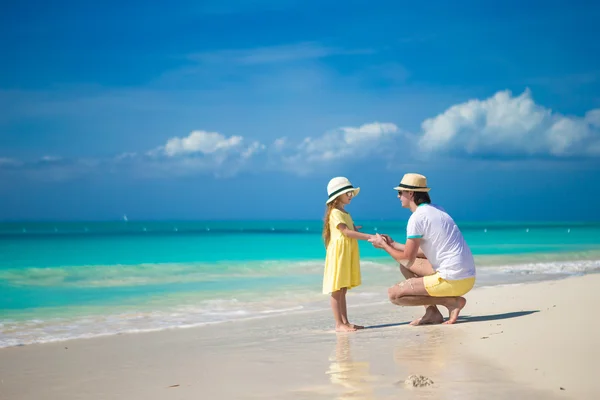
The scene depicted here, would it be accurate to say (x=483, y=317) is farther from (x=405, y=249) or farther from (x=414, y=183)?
(x=414, y=183)

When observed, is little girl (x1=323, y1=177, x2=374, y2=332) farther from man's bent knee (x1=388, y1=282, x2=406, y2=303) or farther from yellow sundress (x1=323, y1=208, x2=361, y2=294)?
man's bent knee (x1=388, y1=282, x2=406, y2=303)

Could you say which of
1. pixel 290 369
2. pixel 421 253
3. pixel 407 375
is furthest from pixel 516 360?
pixel 421 253

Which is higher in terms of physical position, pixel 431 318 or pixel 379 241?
pixel 379 241

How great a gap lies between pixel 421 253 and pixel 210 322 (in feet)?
9.87

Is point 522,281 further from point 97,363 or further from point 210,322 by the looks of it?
point 97,363

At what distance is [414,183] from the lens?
6.19 m

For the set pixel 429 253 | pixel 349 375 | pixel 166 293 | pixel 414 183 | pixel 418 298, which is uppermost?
pixel 414 183

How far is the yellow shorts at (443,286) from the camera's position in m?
6.16

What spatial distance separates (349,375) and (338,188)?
246cm

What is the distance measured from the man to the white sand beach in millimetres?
311

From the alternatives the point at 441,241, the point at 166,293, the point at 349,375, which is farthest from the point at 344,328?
the point at 166,293

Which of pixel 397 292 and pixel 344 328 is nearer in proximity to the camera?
pixel 397 292

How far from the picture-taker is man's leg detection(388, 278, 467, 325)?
6.24m

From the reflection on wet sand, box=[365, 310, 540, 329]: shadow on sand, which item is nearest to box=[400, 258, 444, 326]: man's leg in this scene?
box=[365, 310, 540, 329]: shadow on sand
